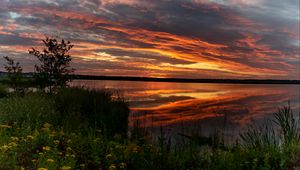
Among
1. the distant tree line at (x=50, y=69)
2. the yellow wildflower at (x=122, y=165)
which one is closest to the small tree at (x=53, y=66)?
the distant tree line at (x=50, y=69)

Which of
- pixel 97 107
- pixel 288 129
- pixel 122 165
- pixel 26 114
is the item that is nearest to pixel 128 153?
pixel 122 165

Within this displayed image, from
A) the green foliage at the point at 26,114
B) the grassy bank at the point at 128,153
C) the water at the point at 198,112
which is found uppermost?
the green foliage at the point at 26,114

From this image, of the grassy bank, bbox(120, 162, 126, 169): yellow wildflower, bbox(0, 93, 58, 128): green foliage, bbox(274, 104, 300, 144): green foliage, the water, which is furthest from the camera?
the water

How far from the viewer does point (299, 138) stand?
10.1 m

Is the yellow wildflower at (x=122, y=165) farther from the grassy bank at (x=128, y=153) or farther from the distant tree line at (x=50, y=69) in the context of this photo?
the distant tree line at (x=50, y=69)

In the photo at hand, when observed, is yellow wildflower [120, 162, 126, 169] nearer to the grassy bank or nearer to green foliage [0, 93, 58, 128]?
the grassy bank

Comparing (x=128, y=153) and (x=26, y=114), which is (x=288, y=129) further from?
(x=26, y=114)

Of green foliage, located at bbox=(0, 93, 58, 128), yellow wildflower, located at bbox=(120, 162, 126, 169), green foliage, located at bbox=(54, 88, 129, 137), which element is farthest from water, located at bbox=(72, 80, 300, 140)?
green foliage, located at bbox=(0, 93, 58, 128)

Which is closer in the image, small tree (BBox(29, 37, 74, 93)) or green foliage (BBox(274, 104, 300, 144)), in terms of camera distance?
green foliage (BBox(274, 104, 300, 144))

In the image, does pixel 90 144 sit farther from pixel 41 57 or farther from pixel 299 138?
pixel 41 57

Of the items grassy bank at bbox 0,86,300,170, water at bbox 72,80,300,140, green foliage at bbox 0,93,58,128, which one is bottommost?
water at bbox 72,80,300,140

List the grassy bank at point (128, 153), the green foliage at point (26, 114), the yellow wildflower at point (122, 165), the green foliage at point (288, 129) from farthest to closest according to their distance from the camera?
the green foliage at point (26, 114), the green foliage at point (288, 129), the yellow wildflower at point (122, 165), the grassy bank at point (128, 153)

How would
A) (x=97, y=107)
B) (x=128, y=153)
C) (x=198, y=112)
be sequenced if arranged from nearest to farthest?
(x=128, y=153), (x=97, y=107), (x=198, y=112)

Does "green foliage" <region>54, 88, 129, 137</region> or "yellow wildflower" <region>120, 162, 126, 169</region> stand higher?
"green foliage" <region>54, 88, 129, 137</region>
